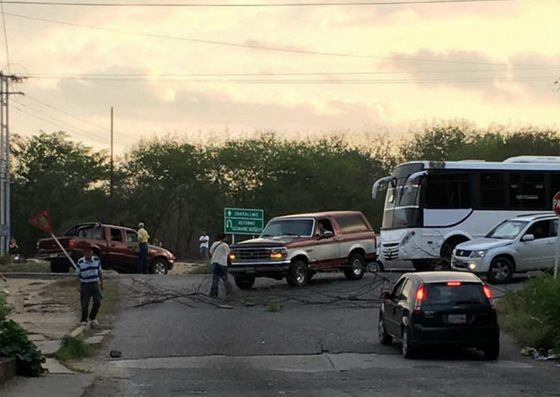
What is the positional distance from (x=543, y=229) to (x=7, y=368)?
58.5ft

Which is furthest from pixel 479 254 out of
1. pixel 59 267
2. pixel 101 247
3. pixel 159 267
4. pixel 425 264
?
pixel 59 267

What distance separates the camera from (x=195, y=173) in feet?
237

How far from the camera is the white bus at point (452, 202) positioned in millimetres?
28344

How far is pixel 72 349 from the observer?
52.8 ft

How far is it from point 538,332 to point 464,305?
245 centimetres

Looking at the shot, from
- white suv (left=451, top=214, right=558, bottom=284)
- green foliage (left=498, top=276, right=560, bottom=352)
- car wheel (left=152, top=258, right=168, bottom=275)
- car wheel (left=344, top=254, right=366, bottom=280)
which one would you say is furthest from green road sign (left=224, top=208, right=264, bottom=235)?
green foliage (left=498, top=276, right=560, bottom=352)

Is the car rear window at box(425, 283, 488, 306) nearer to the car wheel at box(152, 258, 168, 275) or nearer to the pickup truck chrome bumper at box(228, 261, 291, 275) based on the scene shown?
the pickup truck chrome bumper at box(228, 261, 291, 275)

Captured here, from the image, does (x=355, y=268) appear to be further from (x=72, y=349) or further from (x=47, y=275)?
(x=72, y=349)

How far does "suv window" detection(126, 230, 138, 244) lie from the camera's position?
3369 centimetres

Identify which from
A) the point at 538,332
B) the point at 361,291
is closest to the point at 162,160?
the point at 361,291

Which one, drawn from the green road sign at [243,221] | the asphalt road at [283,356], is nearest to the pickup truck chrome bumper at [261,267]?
the asphalt road at [283,356]

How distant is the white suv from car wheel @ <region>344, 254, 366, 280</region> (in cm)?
302

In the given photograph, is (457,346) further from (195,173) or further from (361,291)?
(195,173)

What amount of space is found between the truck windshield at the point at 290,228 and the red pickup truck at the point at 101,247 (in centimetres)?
767
